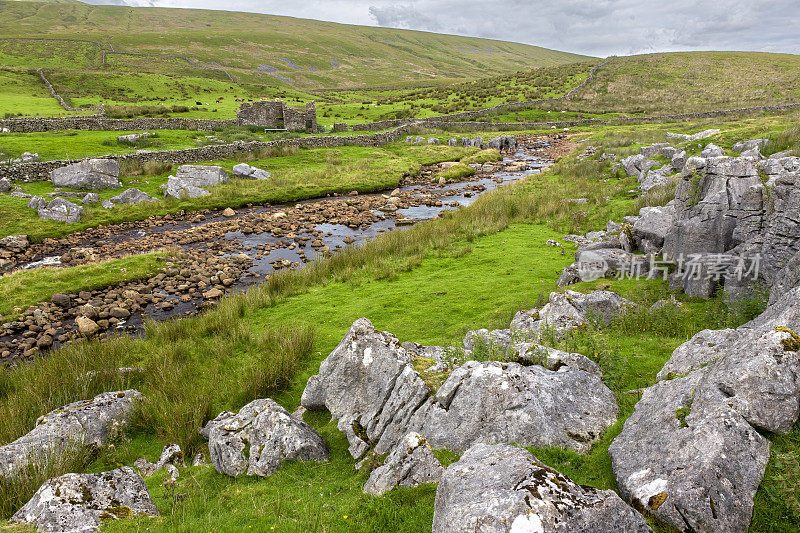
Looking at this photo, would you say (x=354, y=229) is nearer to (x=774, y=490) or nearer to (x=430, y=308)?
(x=430, y=308)

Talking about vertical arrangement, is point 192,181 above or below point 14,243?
above

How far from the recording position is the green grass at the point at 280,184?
2612cm

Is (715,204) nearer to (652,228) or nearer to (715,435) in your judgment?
(652,228)

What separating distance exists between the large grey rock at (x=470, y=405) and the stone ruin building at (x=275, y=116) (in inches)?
1873

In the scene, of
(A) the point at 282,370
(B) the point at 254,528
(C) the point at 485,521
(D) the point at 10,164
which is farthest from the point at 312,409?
(D) the point at 10,164

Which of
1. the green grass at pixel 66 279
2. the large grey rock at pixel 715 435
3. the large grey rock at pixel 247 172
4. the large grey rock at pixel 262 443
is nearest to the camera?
the large grey rock at pixel 715 435

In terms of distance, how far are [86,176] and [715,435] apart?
37.9m

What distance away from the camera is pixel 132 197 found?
30.4 meters

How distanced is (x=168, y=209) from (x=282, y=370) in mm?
24052

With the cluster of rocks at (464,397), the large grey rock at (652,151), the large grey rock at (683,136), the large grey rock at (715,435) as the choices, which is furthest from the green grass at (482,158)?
the large grey rock at (715,435)

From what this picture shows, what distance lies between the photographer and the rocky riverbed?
16.7 meters

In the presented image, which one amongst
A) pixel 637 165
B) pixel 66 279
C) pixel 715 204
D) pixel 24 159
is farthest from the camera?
pixel 24 159

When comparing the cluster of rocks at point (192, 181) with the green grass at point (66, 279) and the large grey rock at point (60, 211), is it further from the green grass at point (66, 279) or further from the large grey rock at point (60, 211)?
the green grass at point (66, 279)

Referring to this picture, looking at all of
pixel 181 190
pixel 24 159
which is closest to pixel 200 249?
pixel 181 190
